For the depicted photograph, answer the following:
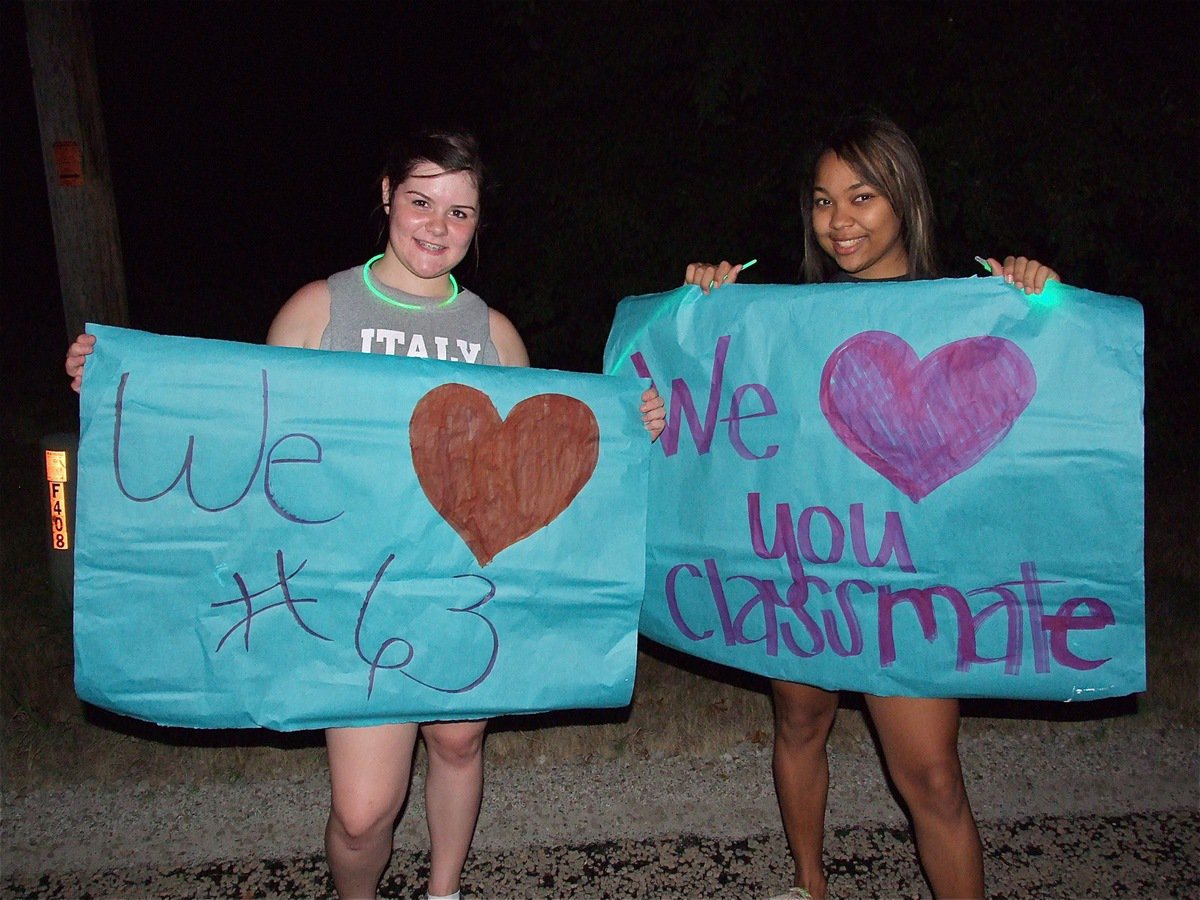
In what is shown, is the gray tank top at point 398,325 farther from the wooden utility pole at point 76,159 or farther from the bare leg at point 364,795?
the wooden utility pole at point 76,159

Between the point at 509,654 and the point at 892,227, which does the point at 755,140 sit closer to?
the point at 892,227

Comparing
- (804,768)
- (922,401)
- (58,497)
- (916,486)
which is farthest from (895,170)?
(58,497)

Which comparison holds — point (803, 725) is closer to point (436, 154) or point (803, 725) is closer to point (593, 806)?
point (593, 806)

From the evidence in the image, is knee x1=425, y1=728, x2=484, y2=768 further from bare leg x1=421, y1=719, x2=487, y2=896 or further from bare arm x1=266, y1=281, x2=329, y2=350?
bare arm x1=266, y1=281, x2=329, y2=350

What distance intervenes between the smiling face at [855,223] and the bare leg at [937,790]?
90 cm

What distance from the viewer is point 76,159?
380 centimetres

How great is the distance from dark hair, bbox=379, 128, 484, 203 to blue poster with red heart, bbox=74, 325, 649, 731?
383 millimetres

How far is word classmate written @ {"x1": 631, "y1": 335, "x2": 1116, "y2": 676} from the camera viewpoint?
1.97 meters

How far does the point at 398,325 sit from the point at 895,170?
3.43 feet

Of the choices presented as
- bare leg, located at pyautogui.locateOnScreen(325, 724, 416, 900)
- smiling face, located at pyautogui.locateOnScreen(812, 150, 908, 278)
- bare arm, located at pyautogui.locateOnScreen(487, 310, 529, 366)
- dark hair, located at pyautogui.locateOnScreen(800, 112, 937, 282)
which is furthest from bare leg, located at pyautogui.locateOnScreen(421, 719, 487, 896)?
dark hair, located at pyautogui.locateOnScreen(800, 112, 937, 282)

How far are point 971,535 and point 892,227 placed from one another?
0.64 m

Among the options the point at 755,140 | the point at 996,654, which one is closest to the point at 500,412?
the point at 996,654

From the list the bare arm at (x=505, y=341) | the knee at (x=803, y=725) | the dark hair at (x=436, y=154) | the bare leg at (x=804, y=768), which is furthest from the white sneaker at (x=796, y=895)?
the dark hair at (x=436, y=154)

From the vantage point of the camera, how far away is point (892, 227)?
80.8 inches
